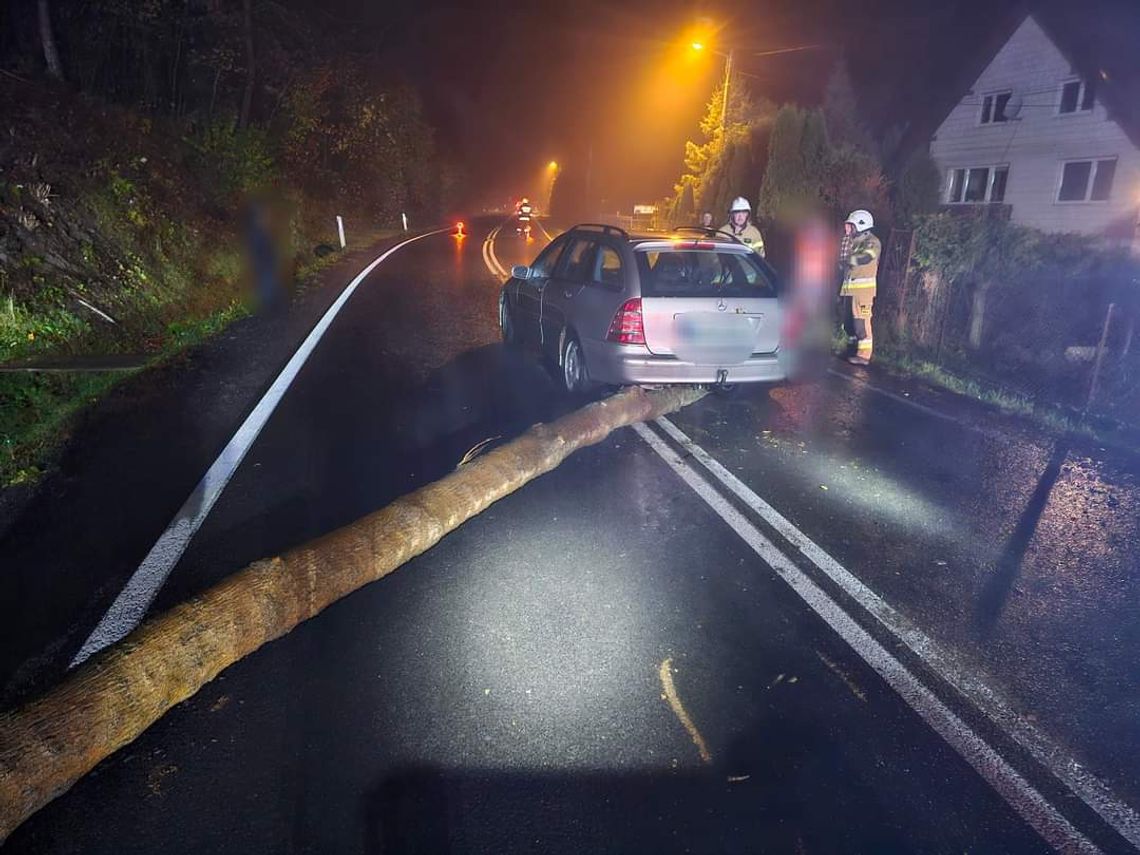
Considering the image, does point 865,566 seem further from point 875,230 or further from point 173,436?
point 875,230

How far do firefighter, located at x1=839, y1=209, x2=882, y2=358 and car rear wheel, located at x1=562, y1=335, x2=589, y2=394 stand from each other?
12.2ft

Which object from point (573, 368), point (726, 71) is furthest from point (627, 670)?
point (726, 71)

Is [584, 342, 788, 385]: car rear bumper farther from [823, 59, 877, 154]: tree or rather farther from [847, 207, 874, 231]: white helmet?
[823, 59, 877, 154]: tree

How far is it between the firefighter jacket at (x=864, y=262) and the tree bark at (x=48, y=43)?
1490 cm

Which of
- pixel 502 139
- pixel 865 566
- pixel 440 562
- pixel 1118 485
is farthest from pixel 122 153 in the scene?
pixel 502 139

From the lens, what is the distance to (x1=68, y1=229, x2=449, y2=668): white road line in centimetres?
320

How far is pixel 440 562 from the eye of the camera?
12.8 feet

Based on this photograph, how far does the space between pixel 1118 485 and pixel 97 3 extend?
65.4 feet

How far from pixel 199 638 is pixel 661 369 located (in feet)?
13.1

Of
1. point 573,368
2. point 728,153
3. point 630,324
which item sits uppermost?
point 728,153

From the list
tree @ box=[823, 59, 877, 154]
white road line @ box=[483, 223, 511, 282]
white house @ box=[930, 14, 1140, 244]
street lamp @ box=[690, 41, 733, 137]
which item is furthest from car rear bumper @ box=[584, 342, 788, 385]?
tree @ box=[823, 59, 877, 154]

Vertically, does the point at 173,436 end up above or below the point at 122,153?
below

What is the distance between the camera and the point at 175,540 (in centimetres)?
401

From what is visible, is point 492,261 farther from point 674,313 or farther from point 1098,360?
point 1098,360
